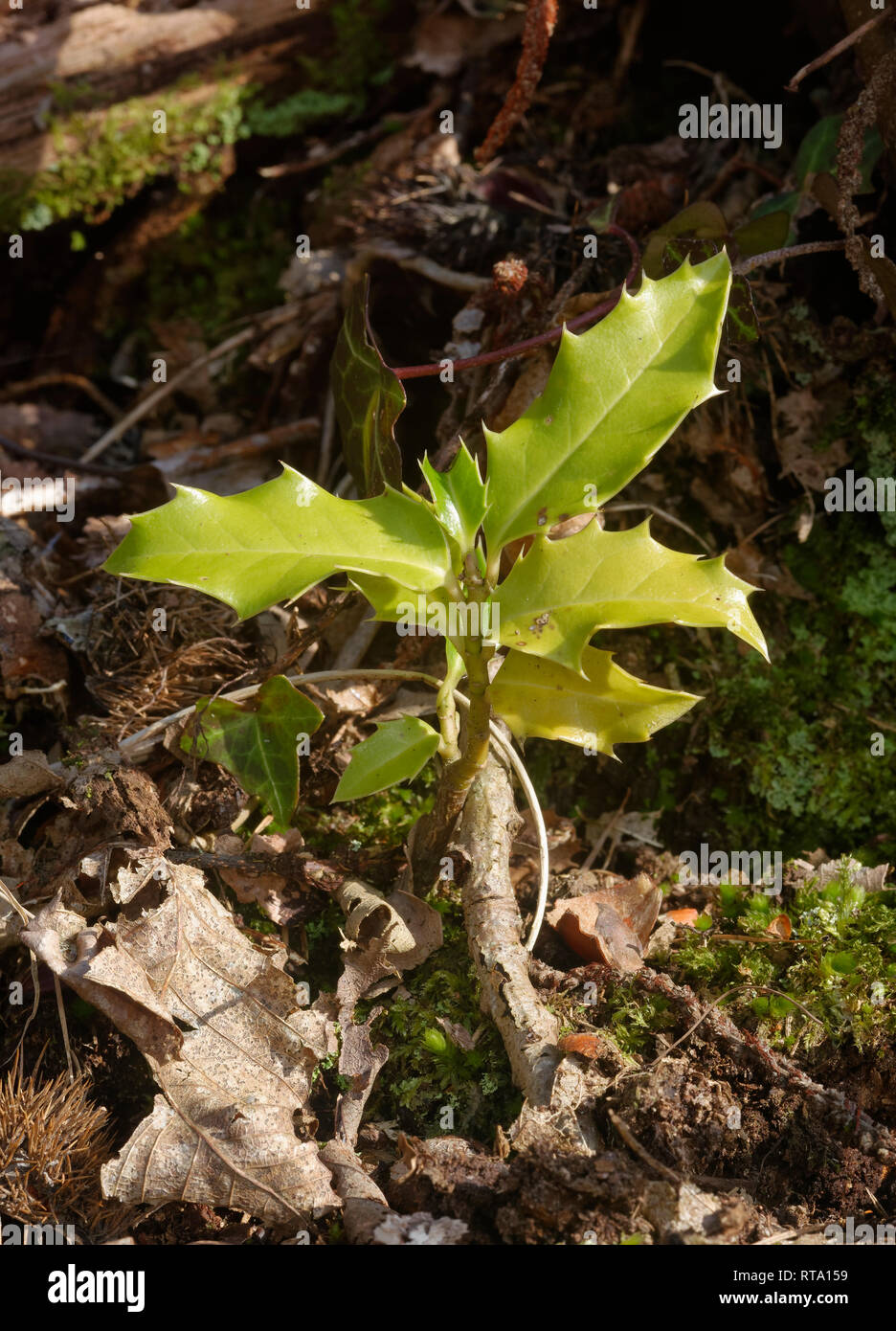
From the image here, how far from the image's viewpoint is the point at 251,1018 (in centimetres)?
189

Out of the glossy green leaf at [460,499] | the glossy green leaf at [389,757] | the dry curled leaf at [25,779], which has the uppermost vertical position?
the glossy green leaf at [460,499]

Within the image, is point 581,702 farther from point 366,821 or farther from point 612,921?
point 366,821

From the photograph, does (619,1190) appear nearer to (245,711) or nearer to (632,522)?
(245,711)

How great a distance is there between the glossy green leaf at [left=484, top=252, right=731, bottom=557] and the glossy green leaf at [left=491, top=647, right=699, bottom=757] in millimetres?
273

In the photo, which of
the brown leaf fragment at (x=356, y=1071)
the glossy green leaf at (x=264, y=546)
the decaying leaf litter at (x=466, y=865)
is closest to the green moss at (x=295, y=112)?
the decaying leaf litter at (x=466, y=865)

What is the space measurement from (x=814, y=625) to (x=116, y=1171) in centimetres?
214

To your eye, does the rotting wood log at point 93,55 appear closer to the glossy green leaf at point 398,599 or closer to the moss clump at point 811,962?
the glossy green leaf at point 398,599

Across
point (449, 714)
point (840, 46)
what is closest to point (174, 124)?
point (840, 46)

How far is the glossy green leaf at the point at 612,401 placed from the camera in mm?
1665

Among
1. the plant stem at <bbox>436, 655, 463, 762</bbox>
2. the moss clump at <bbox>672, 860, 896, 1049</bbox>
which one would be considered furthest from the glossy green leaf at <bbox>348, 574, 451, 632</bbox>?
the moss clump at <bbox>672, 860, 896, 1049</bbox>

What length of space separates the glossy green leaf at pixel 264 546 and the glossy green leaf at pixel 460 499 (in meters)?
0.08

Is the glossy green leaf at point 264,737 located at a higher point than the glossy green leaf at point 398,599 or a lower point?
lower
